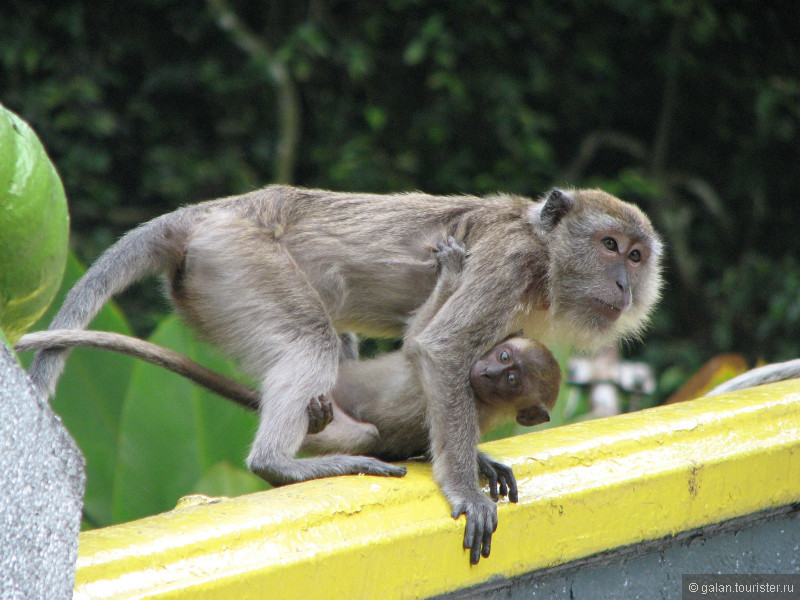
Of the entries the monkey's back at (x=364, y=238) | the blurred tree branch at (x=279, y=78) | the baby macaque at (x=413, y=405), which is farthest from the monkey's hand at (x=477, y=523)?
the blurred tree branch at (x=279, y=78)

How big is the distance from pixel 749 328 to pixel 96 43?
5.37 m

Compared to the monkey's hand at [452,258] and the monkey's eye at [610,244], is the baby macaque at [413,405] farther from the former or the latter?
the monkey's eye at [610,244]

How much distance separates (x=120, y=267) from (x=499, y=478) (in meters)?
1.36

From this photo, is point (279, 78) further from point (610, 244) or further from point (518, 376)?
point (518, 376)

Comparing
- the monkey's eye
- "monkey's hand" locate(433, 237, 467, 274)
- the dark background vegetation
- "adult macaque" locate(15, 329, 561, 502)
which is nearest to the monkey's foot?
"adult macaque" locate(15, 329, 561, 502)

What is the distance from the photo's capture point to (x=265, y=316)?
9.40 feet

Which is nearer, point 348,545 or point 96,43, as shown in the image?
point 348,545

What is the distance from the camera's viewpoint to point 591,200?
3.20m

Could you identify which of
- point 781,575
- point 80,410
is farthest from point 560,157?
point 781,575

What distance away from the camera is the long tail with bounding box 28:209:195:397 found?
2672 millimetres

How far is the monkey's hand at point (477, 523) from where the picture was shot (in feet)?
6.40

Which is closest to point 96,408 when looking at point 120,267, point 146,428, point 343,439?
point 146,428

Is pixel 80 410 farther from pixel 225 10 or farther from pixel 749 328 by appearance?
pixel 749 328

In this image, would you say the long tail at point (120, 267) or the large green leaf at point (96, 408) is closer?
the long tail at point (120, 267)
